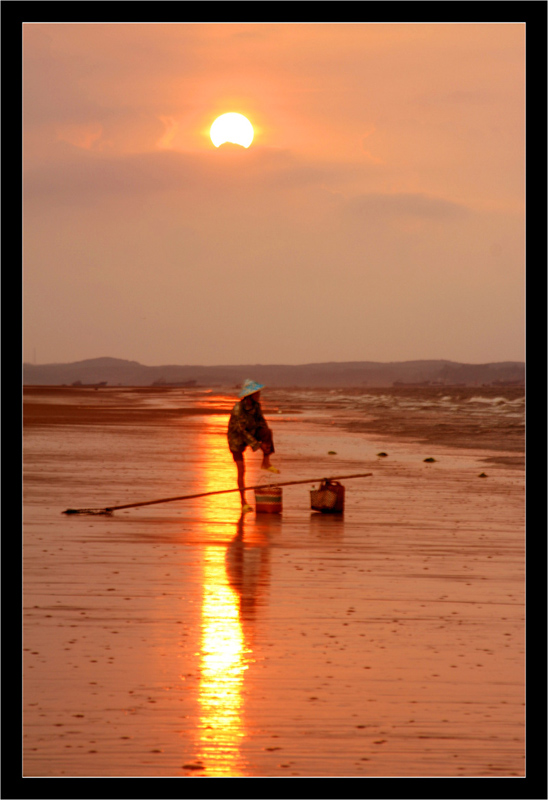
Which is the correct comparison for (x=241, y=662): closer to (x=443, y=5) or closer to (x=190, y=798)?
(x=190, y=798)

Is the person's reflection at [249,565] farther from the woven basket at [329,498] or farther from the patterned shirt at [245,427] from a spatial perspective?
the patterned shirt at [245,427]

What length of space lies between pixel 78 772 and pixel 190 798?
687mm

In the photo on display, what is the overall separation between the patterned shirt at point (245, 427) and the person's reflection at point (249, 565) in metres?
1.44

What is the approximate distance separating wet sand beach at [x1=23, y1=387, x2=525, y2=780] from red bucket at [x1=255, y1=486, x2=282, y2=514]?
0.13m

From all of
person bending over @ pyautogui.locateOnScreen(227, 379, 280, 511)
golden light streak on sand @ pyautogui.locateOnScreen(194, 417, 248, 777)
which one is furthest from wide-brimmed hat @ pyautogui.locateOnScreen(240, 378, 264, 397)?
golden light streak on sand @ pyautogui.locateOnScreen(194, 417, 248, 777)

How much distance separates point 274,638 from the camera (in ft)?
24.6

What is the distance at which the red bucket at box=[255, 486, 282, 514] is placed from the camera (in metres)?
A: 14.0

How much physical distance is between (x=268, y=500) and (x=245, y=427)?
1.04 m

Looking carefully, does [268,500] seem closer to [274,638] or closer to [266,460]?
[266,460]

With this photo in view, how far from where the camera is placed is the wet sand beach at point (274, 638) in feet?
17.9

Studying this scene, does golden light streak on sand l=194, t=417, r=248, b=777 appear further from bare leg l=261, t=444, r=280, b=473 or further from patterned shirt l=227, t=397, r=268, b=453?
patterned shirt l=227, t=397, r=268, b=453

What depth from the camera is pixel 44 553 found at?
10.8 m

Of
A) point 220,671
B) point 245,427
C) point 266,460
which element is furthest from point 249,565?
point 245,427

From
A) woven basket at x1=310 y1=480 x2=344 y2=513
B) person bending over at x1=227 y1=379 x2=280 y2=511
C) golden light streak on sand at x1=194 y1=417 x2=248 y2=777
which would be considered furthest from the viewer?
person bending over at x1=227 y1=379 x2=280 y2=511
